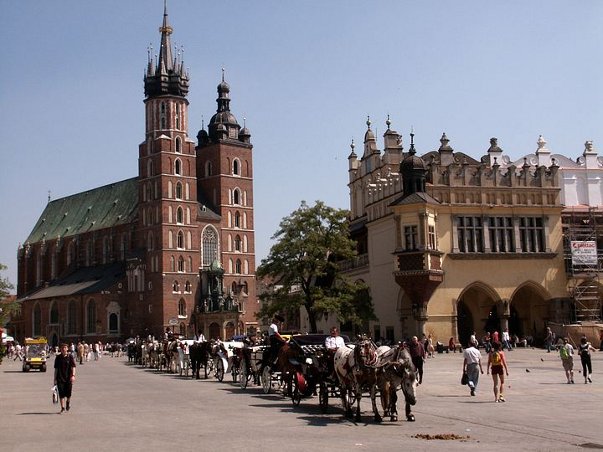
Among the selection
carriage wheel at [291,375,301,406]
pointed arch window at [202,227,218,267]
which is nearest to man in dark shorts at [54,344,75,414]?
carriage wheel at [291,375,301,406]

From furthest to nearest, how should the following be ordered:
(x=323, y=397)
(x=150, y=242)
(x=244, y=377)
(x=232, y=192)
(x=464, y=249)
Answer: (x=232, y=192) → (x=150, y=242) → (x=464, y=249) → (x=244, y=377) → (x=323, y=397)

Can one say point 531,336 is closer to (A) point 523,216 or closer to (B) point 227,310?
(A) point 523,216

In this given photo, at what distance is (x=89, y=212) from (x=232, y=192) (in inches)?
1100

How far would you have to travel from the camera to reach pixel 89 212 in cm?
12600

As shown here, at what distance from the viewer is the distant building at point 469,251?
51344mm

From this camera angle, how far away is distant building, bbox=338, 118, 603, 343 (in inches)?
2021

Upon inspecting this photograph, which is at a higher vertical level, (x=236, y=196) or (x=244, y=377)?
(x=236, y=196)

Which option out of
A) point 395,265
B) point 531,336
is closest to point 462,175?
point 395,265

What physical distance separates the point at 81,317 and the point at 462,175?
65.3 meters

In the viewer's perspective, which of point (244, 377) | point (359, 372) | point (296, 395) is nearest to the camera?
point (359, 372)

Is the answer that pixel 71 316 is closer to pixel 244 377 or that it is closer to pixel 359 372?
pixel 244 377

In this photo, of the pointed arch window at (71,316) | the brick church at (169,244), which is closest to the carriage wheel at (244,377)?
the brick church at (169,244)

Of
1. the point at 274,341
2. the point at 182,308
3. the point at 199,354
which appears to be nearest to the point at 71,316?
the point at 182,308

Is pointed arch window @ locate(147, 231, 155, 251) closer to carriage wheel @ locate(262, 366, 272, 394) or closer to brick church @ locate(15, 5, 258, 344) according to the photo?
brick church @ locate(15, 5, 258, 344)
